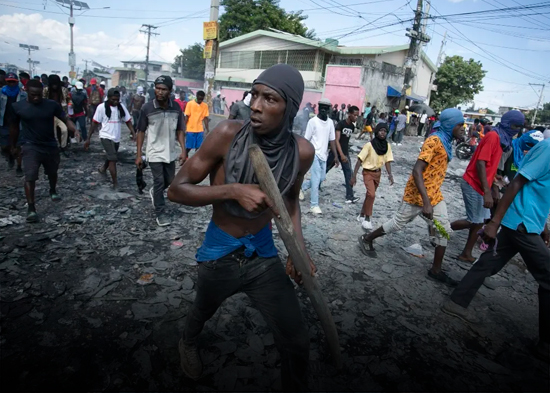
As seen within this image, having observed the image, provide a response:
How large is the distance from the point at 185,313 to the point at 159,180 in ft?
8.33

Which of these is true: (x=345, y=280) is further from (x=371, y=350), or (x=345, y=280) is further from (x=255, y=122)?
(x=255, y=122)

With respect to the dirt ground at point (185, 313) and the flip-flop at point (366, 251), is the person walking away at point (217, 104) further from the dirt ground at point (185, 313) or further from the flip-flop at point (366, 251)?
the flip-flop at point (366, 251)

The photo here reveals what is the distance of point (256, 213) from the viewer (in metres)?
1.67

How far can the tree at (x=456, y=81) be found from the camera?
33.1m

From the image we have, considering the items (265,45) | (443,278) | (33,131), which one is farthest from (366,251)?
(265,45)

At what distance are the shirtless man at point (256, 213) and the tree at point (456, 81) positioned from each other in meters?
37.3

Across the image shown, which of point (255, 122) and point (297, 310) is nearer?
point (255, 122)

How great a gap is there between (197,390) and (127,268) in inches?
74.2

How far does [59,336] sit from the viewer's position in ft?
8.36

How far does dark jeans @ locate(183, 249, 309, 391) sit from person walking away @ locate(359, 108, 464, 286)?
7.99 ft

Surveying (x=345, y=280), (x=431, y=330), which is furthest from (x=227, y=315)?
(x=431, y=330)

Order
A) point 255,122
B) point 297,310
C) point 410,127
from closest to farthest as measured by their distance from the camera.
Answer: point 255,122 < point 297,310 < point 410,127

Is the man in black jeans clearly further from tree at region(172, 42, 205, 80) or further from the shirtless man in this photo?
tree at region(172, 42, 205, 80)

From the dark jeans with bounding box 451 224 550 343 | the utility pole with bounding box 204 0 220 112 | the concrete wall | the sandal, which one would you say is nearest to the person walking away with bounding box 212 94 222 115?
the concrete wall
